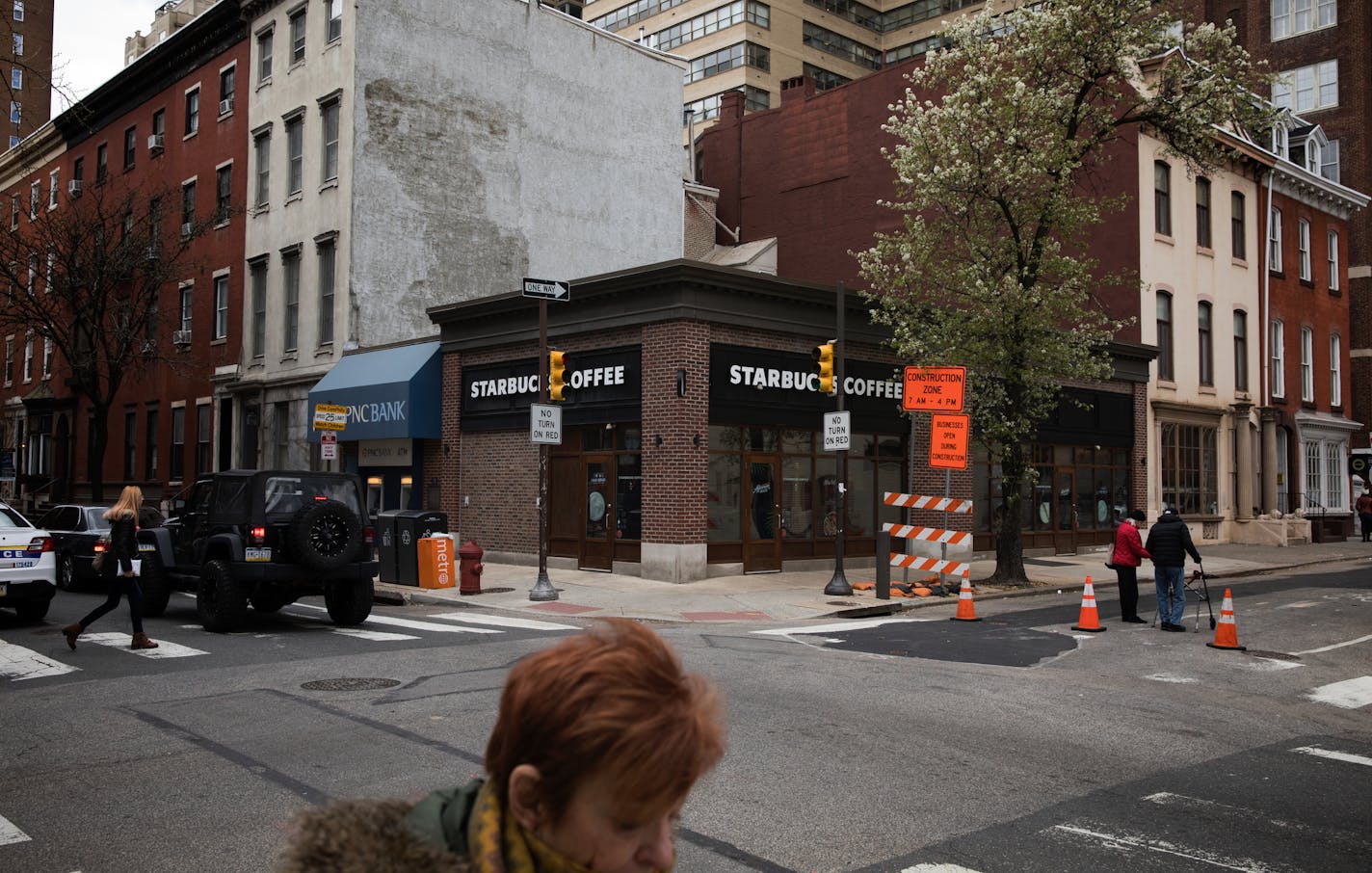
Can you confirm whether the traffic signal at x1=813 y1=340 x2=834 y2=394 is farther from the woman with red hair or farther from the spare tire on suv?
the woman with red hair

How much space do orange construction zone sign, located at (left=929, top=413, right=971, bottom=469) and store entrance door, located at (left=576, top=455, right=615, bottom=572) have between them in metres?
6.70

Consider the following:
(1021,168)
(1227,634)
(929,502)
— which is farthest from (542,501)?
(1227,634)

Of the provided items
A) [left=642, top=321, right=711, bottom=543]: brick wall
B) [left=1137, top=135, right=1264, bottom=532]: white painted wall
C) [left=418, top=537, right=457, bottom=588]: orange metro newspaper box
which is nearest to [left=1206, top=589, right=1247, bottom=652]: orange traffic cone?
[left=642, top=321, right=711, bottom=543]: brick wall

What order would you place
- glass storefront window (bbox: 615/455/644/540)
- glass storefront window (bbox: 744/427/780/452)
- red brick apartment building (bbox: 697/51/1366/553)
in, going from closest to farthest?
1. glass storefront window (bbox: 615/455/644/540)
2. glass storefront window (bbox: 744/427/780/452)
3. red brick apartment building (bbox: 697/51/1366/553)

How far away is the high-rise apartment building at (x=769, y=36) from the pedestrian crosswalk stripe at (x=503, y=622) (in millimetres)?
42695

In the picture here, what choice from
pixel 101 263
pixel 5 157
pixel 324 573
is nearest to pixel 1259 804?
pixel 324 573

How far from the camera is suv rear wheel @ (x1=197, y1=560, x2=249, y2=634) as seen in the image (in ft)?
42.4

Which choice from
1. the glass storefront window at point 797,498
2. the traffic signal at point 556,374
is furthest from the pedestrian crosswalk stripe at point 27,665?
the glass storefront window at point 797,498

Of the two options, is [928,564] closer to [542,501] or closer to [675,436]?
[675,436]

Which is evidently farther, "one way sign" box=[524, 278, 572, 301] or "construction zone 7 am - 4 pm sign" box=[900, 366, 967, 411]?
"construction zone 7 am - 4 pm sign" box=[900, 366, 967, 411]

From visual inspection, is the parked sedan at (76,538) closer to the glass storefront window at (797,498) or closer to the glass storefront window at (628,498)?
the glass storefront window at (628,498)

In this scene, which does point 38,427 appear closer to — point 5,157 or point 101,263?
point 5,157

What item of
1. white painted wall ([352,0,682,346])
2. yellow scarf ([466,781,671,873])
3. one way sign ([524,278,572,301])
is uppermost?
white painted wall ([352,0,682,346])

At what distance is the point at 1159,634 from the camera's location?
1390 cm
